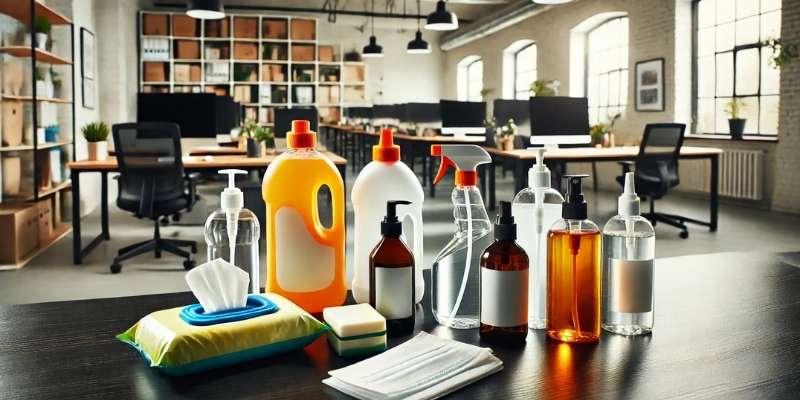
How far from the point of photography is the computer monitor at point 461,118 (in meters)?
8.48

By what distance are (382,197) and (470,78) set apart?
1524 cm

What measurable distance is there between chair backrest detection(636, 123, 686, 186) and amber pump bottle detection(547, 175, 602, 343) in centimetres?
530

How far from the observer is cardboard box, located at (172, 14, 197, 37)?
40.9 feet

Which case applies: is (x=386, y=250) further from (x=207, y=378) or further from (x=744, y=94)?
(x=744, y=94)

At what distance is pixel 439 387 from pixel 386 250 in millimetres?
224

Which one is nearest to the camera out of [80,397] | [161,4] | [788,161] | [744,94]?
[80,397]

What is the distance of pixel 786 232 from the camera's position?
19.2 feet

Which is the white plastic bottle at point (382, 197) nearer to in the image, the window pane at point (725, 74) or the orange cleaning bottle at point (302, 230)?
the orange cleaning bottle at point (302, 230)

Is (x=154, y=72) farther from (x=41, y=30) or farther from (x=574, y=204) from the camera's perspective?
(x=574, y=204)

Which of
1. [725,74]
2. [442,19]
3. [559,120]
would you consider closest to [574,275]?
[559,120]

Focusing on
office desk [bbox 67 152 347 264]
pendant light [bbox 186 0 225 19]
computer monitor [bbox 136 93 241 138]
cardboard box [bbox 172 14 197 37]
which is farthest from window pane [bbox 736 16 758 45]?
cardboard box [bbox 172 14 197 37]

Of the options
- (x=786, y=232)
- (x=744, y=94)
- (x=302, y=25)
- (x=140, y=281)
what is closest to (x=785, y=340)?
(x=140, y=281)

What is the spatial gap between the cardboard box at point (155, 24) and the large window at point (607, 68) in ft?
23.4

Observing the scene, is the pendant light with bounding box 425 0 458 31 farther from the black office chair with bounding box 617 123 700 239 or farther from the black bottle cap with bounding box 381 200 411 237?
the black bottle cap with bounding box 381 200 411 237
